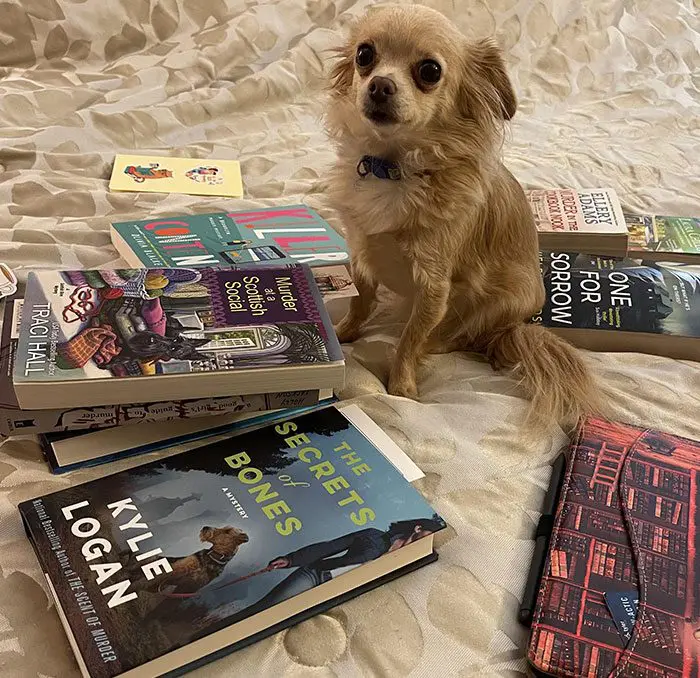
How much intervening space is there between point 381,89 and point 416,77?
73 millimetres

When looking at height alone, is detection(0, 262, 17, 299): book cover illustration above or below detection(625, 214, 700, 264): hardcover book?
above

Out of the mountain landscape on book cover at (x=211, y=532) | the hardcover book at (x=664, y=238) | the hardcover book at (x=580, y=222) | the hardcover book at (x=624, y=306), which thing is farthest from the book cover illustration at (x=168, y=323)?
the hardcover book at (x=664, y=238)

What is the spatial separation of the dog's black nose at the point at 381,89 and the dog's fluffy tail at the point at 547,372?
44 cm

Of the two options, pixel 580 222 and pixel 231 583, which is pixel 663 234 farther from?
pixel 231 583

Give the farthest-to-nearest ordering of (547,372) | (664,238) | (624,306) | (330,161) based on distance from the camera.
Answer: (330,161) < (664,238) < (624,306) < (547,372)

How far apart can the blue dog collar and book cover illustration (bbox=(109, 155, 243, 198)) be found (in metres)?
0.50

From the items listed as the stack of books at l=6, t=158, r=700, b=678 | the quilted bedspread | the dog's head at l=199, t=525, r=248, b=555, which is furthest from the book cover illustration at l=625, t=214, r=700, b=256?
the dog's head at l=199, t=525, r=248, b=555

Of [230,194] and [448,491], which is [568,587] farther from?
[230,194]

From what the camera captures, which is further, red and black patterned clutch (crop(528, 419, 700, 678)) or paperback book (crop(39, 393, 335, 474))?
paperback book (crop(39, 393, 335, 474))

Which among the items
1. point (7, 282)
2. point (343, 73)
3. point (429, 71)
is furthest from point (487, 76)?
point (7, 282)

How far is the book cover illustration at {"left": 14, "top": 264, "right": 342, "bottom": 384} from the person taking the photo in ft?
2.89

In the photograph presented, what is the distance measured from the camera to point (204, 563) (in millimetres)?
738

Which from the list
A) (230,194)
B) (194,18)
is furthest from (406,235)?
(194,18)

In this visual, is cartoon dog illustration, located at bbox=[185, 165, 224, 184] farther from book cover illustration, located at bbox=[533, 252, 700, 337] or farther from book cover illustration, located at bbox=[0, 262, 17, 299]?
book cover illustration, located at bbox=[533, 252, 700, 337]
